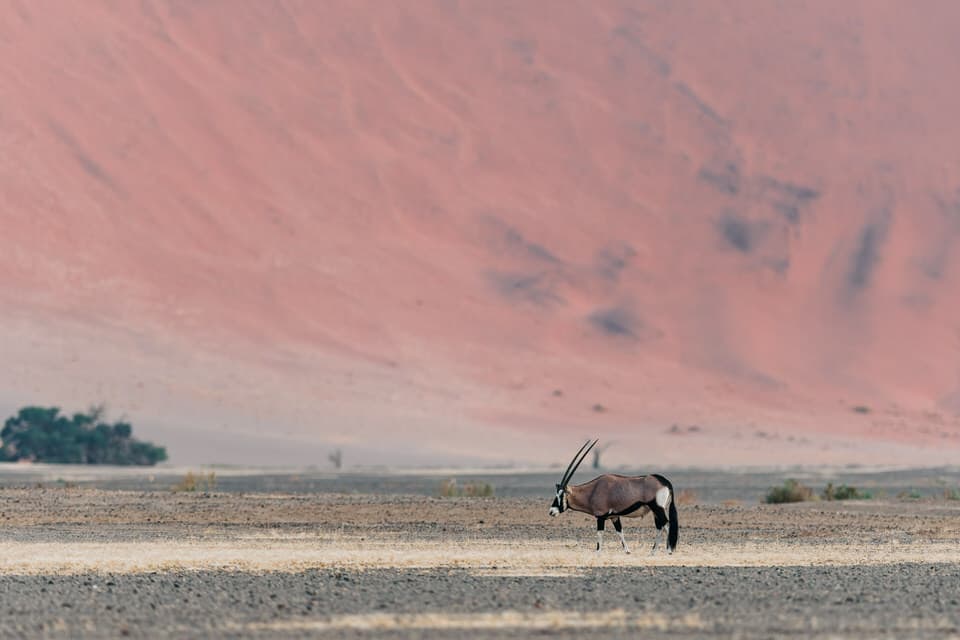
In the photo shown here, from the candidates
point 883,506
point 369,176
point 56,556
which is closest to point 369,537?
point 56,556

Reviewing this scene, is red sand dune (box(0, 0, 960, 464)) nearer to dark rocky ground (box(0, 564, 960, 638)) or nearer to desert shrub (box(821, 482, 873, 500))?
desert shrub (box(821, 482, 873, 500))

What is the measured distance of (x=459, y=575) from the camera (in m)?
18.4

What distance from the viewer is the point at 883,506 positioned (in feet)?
116

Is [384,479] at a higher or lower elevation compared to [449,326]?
lower

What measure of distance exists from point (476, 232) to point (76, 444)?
37.4 meters

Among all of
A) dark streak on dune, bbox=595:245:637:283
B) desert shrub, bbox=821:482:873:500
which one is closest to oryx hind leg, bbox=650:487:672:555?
desert shrub, bbox=821:482:873:500

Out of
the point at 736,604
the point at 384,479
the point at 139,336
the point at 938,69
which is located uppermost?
the point at 938,69

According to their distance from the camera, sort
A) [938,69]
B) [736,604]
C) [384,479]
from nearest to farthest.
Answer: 1. [736,604]
2. [384,479]
3. [938,69]

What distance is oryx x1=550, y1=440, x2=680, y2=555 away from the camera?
68.5ft

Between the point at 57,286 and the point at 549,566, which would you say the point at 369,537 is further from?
the point at 57,286

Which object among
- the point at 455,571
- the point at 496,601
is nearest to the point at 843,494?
the point at 455,571

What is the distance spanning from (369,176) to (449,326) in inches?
461

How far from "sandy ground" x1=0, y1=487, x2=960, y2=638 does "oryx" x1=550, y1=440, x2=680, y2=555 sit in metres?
0.44

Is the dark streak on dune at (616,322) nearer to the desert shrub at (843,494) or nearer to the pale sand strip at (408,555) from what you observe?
the desert shrub at (843,494)
